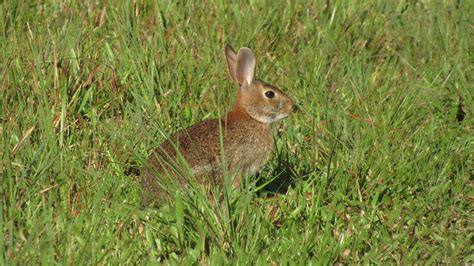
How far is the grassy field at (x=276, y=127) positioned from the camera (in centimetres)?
447

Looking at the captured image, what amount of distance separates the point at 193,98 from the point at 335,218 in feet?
4.56

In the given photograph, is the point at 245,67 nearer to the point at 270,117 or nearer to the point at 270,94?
the point at 270,94

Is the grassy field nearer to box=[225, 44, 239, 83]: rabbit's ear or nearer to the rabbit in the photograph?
the rabbit

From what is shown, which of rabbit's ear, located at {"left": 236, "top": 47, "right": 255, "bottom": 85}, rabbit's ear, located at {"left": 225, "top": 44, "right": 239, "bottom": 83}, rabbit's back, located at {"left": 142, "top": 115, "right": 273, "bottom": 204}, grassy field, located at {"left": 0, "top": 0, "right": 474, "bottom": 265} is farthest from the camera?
rabbit's ear, located at {"left": 225, "top": 44, "right": 239, "bottom": 83}

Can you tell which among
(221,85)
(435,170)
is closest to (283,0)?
(221,85)

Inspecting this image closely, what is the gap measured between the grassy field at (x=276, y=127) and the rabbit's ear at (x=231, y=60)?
0.74ft

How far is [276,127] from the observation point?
604 cm

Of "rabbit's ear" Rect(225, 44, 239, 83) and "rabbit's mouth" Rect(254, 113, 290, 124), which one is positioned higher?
"rabbit's ear" Rect(225, 44, 239, 83)

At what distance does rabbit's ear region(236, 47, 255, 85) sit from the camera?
5.70 meters

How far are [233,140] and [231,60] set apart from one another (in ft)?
1.95

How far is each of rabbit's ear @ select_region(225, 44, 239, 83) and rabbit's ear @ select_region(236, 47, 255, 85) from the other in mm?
40

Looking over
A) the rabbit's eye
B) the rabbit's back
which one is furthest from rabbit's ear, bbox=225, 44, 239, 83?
the rabbit's back

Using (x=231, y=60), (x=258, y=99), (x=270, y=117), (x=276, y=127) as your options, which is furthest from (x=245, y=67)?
(x=276, y=127)

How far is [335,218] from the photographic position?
4.93 meters
